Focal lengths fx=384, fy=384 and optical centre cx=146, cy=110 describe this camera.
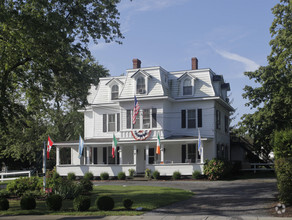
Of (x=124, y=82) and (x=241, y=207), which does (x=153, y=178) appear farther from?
(x=241, y=207)

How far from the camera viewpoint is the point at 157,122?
33.8m

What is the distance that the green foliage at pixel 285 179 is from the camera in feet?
46.3

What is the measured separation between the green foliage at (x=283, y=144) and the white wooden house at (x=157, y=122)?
49.9 ft

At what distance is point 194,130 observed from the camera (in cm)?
3422

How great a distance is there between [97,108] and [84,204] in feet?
75.4

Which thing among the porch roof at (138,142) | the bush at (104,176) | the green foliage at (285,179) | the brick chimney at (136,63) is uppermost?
the brick chimney at (136,63)

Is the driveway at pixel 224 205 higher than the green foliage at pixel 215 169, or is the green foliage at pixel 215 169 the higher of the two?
the green foliage at pixel 215 169

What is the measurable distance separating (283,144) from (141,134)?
61.9ft

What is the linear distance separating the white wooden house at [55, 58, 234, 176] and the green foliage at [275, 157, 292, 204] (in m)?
17.1

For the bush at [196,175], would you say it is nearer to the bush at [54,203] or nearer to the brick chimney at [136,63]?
the brick chimney at [136,63]

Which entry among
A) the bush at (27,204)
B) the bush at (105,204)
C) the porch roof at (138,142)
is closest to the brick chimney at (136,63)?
the porch roof at (138,142)

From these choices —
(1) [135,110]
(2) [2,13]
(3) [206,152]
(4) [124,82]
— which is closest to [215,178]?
(3) [206,152]

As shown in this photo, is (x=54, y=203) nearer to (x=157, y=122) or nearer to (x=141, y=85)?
(x=157, y=122)

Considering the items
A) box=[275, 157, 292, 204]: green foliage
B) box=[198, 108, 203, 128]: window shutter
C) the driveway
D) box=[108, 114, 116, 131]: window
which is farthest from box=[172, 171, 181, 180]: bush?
box=[275, 157, 292, 204]: green foliage
